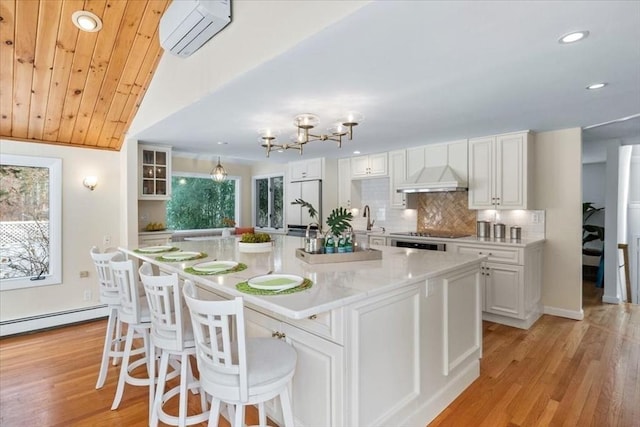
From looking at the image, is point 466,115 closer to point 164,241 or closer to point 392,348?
point 392,348

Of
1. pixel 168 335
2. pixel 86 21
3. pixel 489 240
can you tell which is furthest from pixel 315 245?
pixel 489 240

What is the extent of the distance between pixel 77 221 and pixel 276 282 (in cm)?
371

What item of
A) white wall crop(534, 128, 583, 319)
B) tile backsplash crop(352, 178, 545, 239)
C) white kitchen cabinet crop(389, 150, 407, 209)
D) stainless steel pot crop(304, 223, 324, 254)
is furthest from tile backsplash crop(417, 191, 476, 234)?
stainless steel pot crop(304, 223, 324, 254)

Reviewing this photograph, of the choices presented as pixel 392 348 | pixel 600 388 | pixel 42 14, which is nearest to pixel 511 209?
pixel 600 388

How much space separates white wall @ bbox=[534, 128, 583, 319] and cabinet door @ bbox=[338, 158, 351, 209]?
2831 mm

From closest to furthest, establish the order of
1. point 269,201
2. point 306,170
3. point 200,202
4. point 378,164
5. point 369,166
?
point 378,164 < point 369,166 < point 306,170 < point 200,202 < point 269,201

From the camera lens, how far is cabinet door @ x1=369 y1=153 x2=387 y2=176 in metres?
5.35

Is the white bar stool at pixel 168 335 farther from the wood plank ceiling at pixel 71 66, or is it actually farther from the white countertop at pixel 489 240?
the white countertop at pixel 489 240

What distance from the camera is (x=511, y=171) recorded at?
13.1 ft

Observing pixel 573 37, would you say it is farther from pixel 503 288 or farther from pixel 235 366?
pixel 503 288

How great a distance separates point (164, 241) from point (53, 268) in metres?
1.26

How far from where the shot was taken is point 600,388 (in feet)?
8.10

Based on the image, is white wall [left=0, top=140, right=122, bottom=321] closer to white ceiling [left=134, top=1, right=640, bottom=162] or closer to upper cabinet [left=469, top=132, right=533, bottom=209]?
white ceiling [left=134, top=1, right=640, bottom=162]

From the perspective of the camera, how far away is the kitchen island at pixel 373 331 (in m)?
1.59
